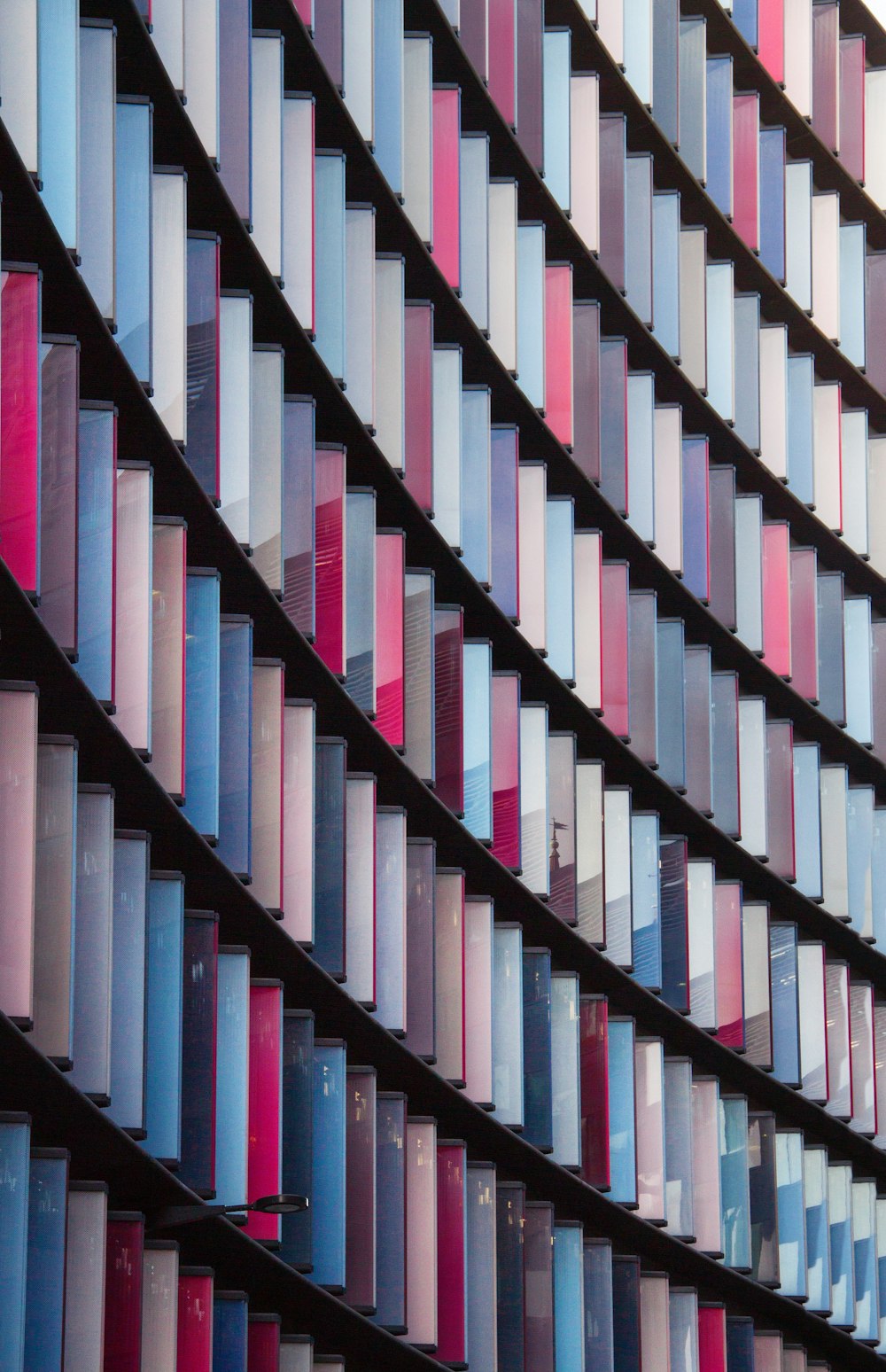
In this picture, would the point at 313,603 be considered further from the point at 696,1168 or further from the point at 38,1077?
the point at 696,1168

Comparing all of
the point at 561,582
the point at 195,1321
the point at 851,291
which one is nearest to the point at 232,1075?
the point at 195,1321

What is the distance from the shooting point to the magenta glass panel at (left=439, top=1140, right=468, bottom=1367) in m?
21.5

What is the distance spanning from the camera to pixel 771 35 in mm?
30172

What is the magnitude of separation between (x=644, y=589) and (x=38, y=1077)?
13179mm

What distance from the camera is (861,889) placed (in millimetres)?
29031

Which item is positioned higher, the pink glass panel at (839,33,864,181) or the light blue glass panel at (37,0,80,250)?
the pink glass panel at (839,33,864,181)

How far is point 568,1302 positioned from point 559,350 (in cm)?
889

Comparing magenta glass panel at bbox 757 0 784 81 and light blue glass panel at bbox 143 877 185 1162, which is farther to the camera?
magenta glass panel at bbox 757 0 784 81

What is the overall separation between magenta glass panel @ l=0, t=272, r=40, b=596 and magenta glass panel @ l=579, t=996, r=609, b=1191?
1114 centimetres

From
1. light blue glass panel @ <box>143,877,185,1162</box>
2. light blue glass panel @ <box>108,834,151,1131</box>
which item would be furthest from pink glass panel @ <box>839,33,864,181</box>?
light blue glass panel @ <box>108,834,151,1131</box>

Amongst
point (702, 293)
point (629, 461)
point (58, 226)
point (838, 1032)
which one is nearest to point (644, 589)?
point (629, 461)

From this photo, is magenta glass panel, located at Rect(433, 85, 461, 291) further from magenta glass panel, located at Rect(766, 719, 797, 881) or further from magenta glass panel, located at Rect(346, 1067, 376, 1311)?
magenta glass panel, located at Rect(346, 1067, 376, 1311)

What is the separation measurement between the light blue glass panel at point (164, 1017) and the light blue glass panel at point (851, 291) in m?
16.0

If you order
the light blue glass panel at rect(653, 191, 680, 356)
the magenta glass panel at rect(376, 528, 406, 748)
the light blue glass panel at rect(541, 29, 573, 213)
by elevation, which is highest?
the light blue glass panel at rect(541, 29, 573, 213)
